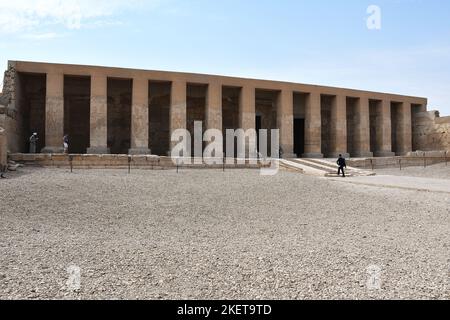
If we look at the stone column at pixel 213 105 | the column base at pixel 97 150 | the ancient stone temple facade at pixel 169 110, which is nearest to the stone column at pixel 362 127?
the ancient stone temple facade at pixel 169 110

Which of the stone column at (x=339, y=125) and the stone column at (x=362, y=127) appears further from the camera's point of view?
the stone column at (x=362, y=127)

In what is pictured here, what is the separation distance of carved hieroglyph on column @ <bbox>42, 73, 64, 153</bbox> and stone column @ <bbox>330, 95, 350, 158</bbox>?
15201mm

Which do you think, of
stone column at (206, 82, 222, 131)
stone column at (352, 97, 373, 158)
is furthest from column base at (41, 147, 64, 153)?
stone column at (352, 97, 373, 158)

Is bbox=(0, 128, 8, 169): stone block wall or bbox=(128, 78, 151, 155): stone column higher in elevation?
bbox=(128, 78, 151, 155): stone column

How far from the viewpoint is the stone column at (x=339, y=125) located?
71.6 feet

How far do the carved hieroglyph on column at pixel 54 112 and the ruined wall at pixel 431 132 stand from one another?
75.0 feet

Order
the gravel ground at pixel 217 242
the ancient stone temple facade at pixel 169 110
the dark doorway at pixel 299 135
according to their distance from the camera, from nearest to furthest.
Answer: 1. the gravel ground at pixel 217 242
2. the ancient stone temple facade at pixel 169 110
3. the dark doorway at pixel 299 135

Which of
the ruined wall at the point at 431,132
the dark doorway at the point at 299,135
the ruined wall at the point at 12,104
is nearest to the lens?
the ruined wall at the point at 12,104

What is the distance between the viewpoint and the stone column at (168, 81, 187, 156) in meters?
18.4

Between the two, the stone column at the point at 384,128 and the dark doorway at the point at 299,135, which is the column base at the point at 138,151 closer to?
the dark doorway at the point at 299,135

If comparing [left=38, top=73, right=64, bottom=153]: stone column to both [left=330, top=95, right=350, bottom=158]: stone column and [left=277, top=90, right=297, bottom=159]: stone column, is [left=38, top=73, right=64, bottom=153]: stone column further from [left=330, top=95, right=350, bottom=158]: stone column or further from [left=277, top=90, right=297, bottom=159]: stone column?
[left=330, top=95, right=350, bottom=158]: stone column

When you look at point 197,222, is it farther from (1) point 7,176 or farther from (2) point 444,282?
(1) point 7,176

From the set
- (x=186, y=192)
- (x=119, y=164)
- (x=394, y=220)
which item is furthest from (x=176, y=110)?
(x=394, y=220)

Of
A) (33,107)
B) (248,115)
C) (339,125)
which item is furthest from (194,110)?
(339,125)
